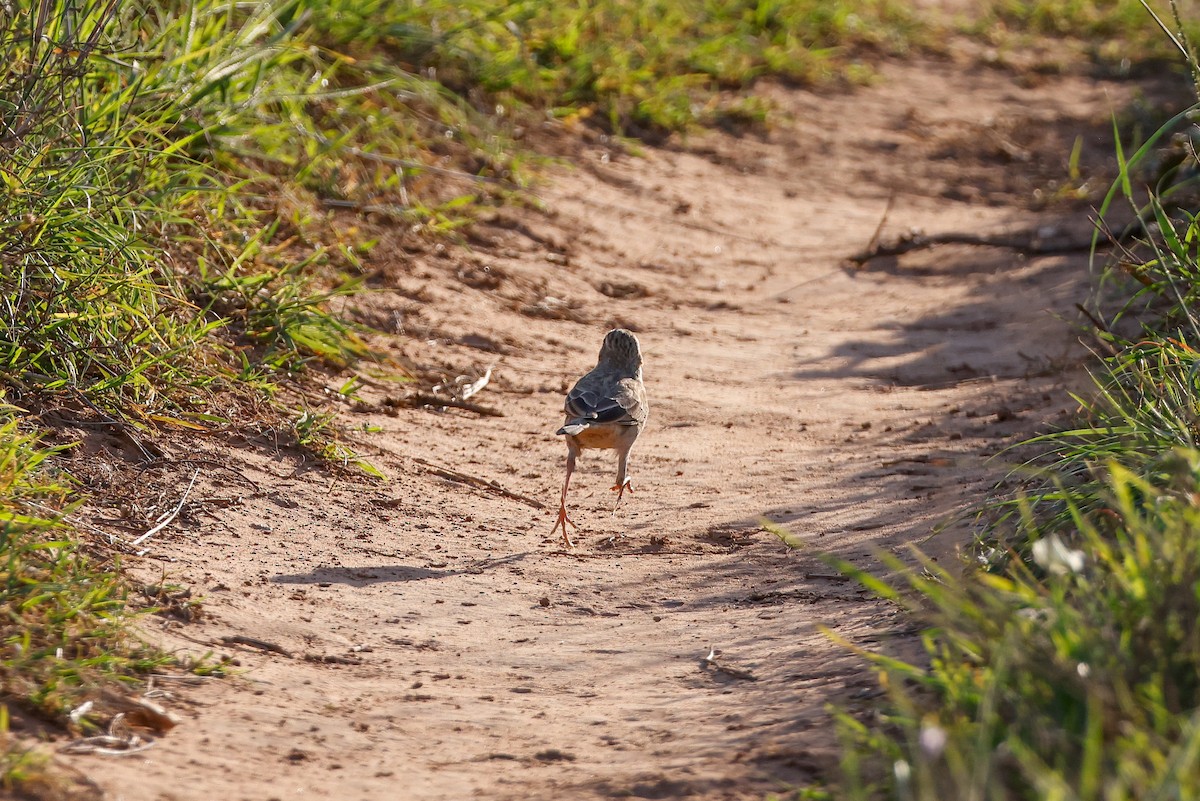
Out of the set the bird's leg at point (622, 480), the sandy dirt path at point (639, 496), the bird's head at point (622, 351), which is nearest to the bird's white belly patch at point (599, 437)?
the bird's leg at point (622, 480)

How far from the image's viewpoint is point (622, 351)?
670 cm

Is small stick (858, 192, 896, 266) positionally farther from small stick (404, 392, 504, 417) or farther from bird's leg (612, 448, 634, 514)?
bird's leg (612, 448, 634, 514)

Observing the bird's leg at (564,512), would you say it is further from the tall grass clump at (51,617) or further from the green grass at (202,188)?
the tall grass clump at (51,617)

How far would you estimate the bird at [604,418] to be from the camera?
→ 18.8 ft

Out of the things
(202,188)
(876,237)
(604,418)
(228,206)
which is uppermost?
(202,188)

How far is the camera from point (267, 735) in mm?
3482

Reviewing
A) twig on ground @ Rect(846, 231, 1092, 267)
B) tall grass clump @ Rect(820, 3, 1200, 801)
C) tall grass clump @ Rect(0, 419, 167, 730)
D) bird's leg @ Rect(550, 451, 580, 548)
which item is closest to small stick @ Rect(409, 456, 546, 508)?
bird's leg @ Rect(550, 451, 580, 548)

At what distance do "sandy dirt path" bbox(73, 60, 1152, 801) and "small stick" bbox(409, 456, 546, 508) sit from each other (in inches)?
1.7

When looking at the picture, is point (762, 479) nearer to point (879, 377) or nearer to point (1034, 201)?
point (879, 377)

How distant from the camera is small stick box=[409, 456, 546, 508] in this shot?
19.4 feet

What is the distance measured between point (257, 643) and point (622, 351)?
3.12m

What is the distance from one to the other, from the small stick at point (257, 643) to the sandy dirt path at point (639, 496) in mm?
28

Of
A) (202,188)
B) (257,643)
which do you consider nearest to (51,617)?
(257,643)

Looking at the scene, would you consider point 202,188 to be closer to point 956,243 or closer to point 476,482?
point 476,482
